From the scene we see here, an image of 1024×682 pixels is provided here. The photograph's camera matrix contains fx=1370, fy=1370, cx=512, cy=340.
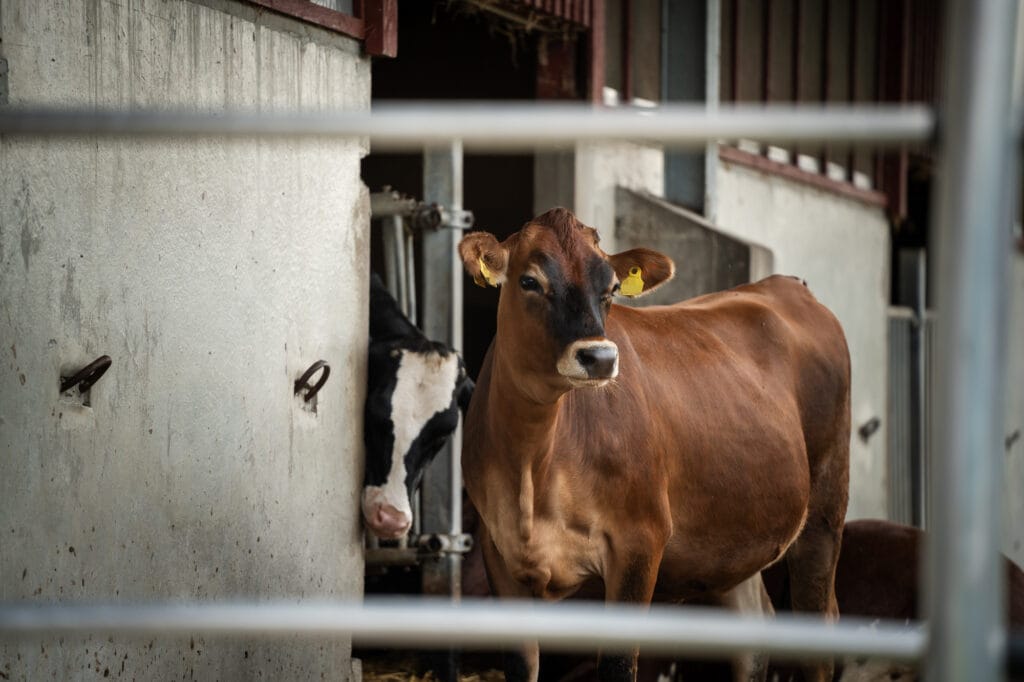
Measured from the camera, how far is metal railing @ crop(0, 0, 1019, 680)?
3.43 feet

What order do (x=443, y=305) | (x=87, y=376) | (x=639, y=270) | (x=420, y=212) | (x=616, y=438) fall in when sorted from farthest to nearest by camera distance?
(x=443, y=305)
(x=420, y=212)
(x=639, y=270)
(x=616, y=438)
(x=87, y=376)

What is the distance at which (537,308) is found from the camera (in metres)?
4.28

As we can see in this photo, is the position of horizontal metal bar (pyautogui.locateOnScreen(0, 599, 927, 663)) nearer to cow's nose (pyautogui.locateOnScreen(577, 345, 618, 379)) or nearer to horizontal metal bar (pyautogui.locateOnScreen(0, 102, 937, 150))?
horizontal metal bar (pyautogui.locateOnScreen(0, 102, 937, 150))

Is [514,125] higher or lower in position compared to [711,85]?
lower

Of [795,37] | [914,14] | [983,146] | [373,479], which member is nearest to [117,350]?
[373,479]

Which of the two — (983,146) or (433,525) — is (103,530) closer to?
(433,525)

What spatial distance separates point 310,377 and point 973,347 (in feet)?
13.6

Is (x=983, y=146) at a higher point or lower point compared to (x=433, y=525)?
higher

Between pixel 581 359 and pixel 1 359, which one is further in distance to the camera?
pixel 581 359

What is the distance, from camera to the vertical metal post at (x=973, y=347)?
104 centimetres

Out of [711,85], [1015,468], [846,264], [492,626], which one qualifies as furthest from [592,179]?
[1015,468]

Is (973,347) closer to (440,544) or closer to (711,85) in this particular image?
(440,544)

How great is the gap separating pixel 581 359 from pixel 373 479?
1668 millimetres

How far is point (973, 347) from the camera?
41.1 inches
